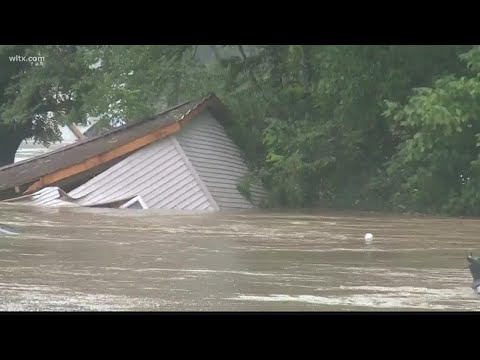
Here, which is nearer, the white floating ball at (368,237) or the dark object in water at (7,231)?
the dark object in water at (7,231)

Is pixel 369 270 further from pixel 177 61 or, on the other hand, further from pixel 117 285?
pixel 177 61

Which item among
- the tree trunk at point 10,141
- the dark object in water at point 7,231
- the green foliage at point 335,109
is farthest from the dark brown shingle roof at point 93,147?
the tree trunk at point 10,141

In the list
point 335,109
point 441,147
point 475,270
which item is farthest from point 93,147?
point 475,270

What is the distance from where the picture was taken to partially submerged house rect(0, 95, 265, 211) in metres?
20.9

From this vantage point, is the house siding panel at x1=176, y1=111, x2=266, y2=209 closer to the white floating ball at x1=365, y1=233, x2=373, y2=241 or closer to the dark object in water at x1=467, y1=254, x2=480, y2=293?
the white floating ball at x1=365, y1=233, x2=373, y2=241

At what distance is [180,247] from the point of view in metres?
12.9

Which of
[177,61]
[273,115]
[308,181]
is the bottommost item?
[308,181]

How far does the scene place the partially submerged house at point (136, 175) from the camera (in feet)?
68.4

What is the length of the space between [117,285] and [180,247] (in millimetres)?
3650

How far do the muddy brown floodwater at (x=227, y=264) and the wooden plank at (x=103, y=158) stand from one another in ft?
8.83

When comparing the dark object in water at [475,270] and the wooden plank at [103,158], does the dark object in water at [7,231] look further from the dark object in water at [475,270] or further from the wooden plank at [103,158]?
the dark object in water at [475,270]

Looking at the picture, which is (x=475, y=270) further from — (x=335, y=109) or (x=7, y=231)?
(x=335, y=109)
